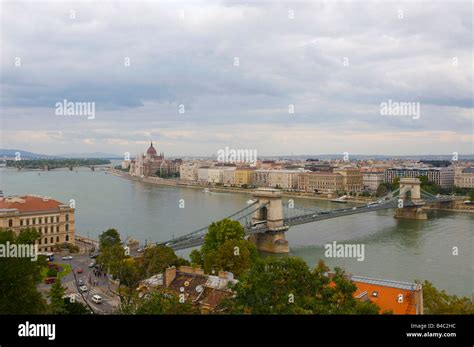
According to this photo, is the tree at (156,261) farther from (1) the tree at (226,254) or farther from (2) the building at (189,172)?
(2) the building at (189,172)

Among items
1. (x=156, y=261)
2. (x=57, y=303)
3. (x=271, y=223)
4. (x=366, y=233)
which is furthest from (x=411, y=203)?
(x=57, y=303)

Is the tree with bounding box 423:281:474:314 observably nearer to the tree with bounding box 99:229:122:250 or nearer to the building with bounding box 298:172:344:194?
the tree with bounding box 99:229:122:250

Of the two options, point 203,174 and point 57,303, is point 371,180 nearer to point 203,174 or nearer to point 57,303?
point 203,174

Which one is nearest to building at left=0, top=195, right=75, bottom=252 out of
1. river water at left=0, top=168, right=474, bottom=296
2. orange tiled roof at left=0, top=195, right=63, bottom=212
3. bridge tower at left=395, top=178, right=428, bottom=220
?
orange tiled roof at left=0, top=195, right=63, bottom=212
